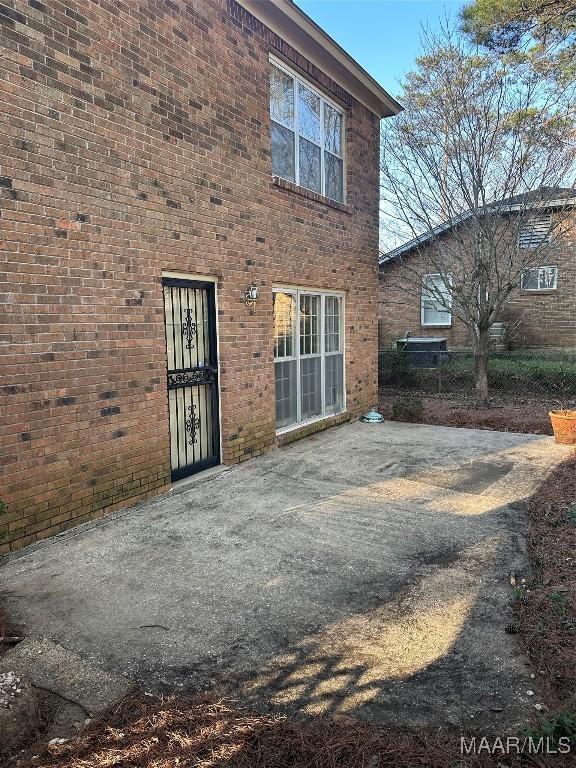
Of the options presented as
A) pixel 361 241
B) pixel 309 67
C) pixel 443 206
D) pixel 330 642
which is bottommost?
pixel 330 642

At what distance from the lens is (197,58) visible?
5840 mm

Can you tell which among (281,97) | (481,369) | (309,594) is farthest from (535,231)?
(309,594)

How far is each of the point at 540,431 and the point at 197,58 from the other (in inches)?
296

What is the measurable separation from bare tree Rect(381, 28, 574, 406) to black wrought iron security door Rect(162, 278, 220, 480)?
6.54 metres

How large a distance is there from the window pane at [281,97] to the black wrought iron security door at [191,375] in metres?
2.99

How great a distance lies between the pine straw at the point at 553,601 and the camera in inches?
99.8

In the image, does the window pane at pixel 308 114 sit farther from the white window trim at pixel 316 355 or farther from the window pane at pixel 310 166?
the white window trim at pixel 316 355

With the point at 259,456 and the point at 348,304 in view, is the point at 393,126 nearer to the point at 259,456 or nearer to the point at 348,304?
the point at 348,304

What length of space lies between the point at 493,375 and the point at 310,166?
733 centimetres

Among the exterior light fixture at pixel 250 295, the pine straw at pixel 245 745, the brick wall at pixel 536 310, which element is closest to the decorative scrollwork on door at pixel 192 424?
the exterior light fixture at pixel 250 295

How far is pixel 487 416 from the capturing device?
1008 cm

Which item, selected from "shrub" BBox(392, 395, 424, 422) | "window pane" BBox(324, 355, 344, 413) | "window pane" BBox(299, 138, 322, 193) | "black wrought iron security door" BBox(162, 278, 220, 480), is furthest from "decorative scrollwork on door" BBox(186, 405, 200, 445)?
"shrub" BBox(392, 395, 424, 422)

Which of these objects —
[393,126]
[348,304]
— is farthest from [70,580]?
[393,126]

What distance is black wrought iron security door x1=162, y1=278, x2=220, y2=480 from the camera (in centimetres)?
586
